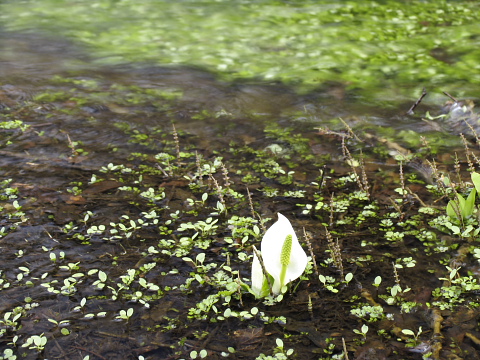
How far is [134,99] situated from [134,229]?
2.22 metres

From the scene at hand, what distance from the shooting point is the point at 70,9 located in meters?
7.00

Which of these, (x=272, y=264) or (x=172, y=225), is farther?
(x=172, y=225)

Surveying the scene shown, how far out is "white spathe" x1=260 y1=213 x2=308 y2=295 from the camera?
7.22 ft

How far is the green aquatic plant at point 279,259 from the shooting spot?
2.19m

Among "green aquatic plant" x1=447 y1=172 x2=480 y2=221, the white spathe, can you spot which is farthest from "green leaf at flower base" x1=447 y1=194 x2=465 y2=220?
the white spathe

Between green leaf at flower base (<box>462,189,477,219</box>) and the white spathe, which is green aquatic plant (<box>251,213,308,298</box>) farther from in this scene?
green leaf at flower base (<box>462,189,477,219</box>)

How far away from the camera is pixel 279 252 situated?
2.23m

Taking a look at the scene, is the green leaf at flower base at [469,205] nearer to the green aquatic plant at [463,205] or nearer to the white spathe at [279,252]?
the green aquatic plant at [463,205]

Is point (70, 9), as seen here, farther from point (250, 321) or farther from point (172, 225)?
point (250, 321)

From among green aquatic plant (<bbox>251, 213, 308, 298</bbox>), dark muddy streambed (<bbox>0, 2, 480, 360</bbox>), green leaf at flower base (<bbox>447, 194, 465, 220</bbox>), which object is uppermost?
green aquatic plant (<bbox>251, 213, 308, 298</bbox>)

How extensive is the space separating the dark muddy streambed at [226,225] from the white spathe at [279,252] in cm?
15

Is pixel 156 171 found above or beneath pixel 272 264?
beneath

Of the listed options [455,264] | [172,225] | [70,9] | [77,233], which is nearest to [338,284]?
[455,264]

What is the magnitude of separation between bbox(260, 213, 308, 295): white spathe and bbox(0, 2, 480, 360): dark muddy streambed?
0.15m
